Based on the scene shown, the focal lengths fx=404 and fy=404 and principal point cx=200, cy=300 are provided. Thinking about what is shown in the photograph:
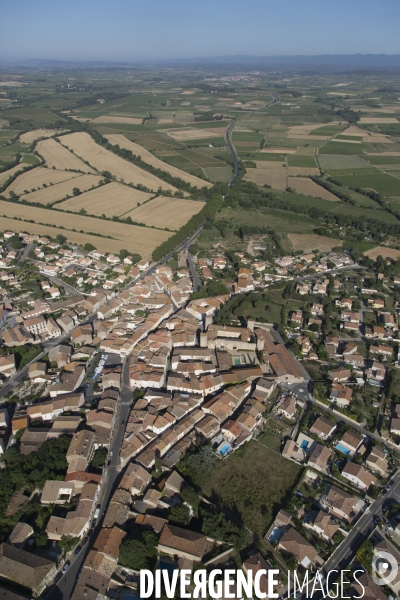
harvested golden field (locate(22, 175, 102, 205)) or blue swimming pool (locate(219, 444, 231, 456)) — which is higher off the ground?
harvested golden field (locate(22, 175, 102, 205))

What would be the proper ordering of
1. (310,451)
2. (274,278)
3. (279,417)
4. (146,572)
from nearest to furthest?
(146,572) → (310,451) → (279,417) → (274,278)

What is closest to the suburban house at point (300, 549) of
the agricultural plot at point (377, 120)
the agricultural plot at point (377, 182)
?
the agricultural plot at point (377, 182)

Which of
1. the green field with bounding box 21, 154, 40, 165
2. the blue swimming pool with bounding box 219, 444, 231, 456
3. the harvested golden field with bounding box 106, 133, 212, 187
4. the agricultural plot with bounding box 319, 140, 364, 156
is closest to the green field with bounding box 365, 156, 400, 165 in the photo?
→ the agricultural plot with bounding box 319, 140, 364, 156

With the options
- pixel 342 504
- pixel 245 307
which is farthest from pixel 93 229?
pixel 342 504

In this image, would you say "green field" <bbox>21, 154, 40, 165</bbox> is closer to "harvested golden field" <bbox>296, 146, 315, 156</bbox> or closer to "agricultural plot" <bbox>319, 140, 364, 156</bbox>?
"harvested golden field" <bbox>296, 146, 315, 156</bbox>

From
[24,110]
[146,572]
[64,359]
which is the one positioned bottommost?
[146,572]

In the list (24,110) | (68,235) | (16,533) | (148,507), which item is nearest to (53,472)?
(16,533)

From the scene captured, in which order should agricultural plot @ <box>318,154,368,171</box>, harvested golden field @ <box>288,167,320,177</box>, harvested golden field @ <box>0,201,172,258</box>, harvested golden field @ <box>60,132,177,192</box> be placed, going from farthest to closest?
agricultural plot @ <box>318,154,368,171</box>, harvested golden field @ <box>288,167,320,177</box>, harvested golden field @ <box>60,132,177,192</box>, harvested golden field @ <box>0,201,172,258</box>

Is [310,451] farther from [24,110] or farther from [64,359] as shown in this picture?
[24,110]
